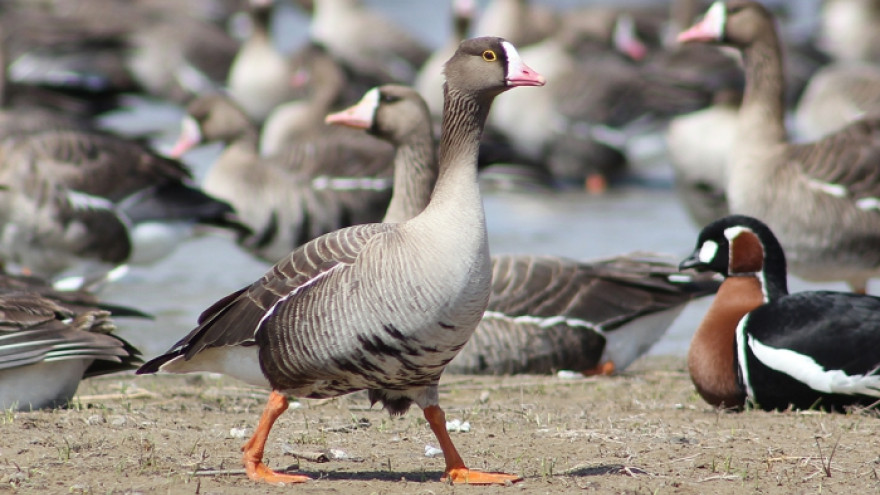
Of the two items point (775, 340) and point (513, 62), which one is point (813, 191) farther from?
point (513, 62)

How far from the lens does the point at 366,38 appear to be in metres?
23.8

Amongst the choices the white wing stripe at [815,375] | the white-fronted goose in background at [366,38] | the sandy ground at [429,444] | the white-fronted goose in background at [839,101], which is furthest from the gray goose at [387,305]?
the white-fronted goose in background at [366,38]

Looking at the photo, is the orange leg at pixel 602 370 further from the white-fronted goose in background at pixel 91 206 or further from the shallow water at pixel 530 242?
the white-fronted goose in background at pixel 91 206

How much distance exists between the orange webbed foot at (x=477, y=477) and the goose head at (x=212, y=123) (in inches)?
315

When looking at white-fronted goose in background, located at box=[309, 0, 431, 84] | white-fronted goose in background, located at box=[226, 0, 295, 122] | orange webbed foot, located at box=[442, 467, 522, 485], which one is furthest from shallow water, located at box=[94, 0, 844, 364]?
orange webbed foot, located at box=[442, 467, 522, 485]

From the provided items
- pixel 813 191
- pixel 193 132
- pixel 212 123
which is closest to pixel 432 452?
pixel 813 191

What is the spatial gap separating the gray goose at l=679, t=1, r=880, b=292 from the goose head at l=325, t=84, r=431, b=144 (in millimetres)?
2779

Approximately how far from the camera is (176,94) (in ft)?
75.5

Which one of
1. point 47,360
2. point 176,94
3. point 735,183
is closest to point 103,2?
point 176,94

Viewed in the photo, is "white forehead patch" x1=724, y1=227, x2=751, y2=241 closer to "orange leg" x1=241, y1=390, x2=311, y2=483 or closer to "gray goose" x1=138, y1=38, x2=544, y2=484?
"gray goose" x1=138, y1=38, x2=544, y2=484

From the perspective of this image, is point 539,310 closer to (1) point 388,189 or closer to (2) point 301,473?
(2) point 301,473

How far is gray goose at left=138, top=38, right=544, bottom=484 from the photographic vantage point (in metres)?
4.69

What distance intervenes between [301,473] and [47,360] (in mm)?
1754

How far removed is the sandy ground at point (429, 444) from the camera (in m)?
4.89
